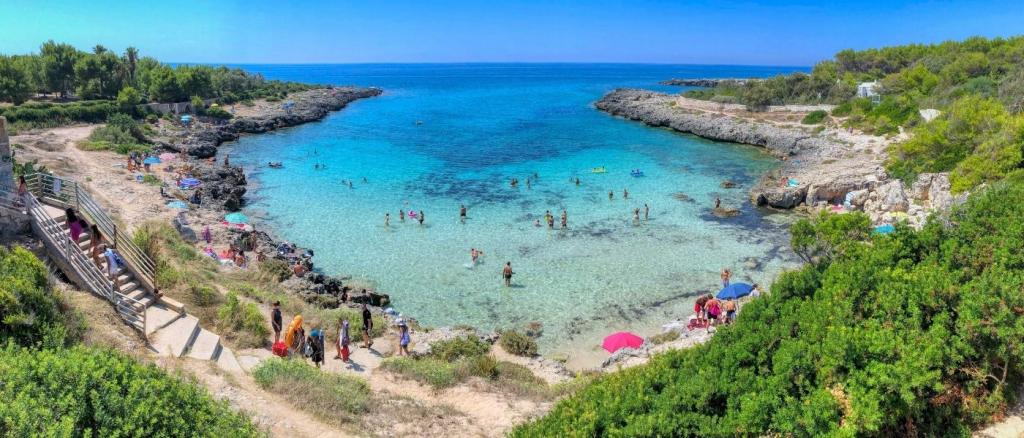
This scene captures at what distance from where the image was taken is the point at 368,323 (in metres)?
16.6

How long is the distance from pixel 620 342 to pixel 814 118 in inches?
2150

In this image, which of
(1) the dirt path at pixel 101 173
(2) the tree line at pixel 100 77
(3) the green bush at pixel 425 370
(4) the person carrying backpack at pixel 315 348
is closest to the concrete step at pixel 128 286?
(4) the person carrying backpack at pixel 315 348

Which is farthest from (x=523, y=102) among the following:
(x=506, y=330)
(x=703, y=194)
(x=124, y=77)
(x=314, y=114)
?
(x=506, y=330)

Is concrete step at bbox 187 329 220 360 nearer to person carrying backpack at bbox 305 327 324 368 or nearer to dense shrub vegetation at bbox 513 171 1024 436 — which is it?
person carrying backpack at bbox 305 327 324 368

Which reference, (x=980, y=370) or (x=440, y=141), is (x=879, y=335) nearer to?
(x=980, y=370)

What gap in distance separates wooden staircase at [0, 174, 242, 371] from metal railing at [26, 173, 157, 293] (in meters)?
0.02

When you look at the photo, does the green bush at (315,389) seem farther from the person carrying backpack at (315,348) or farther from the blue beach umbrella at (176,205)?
the blue beach umbrella at (176,205)

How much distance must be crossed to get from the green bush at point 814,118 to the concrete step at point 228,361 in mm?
62320

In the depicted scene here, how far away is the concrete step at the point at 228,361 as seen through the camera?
1204cm

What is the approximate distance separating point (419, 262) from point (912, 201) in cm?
2609

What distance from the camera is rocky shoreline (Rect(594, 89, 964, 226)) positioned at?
93.2ft

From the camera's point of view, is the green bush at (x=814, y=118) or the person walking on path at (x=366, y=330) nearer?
the person walking on path at (x=366, y=330)

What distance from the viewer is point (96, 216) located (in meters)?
14.8

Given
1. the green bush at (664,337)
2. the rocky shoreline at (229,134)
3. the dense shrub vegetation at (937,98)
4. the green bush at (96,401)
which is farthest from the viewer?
the rocky shoreline at (229,134)
